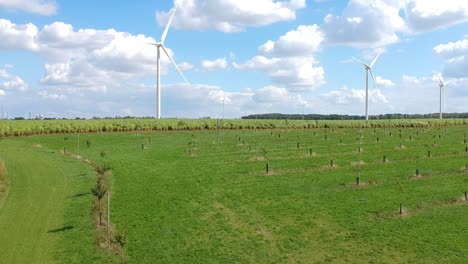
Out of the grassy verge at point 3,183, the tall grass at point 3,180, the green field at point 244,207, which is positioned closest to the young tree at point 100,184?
the green field at point 244,207

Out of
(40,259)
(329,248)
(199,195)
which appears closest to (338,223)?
(329,248)

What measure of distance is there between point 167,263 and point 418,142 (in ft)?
197

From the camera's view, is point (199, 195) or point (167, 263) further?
point (199, 195)

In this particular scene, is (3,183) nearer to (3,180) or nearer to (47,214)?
(3,180)

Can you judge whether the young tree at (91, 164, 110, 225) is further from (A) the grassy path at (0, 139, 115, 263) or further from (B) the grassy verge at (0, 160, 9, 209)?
(B) the grassy verge at (0, 160, 9, 209)

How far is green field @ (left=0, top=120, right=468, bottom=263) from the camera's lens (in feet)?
101

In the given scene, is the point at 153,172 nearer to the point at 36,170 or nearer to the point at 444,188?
the point at 36,170

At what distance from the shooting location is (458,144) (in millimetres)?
75875

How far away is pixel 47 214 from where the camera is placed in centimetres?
3728

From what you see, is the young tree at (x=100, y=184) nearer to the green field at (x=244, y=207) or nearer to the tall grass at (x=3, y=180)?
the green field at (x=244, y=207)

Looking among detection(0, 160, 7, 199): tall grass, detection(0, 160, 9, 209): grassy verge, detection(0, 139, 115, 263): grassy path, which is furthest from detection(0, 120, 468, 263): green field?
detection(0, 160, 7, 199): tall grass

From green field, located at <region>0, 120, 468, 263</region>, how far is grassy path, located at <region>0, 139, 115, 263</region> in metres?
0.09

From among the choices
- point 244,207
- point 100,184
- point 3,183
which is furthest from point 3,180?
point 244,207

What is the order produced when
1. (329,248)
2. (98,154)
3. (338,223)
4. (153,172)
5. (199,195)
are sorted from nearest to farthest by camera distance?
(329,248), (338,223), (199,195), (153,172), (98,154)
